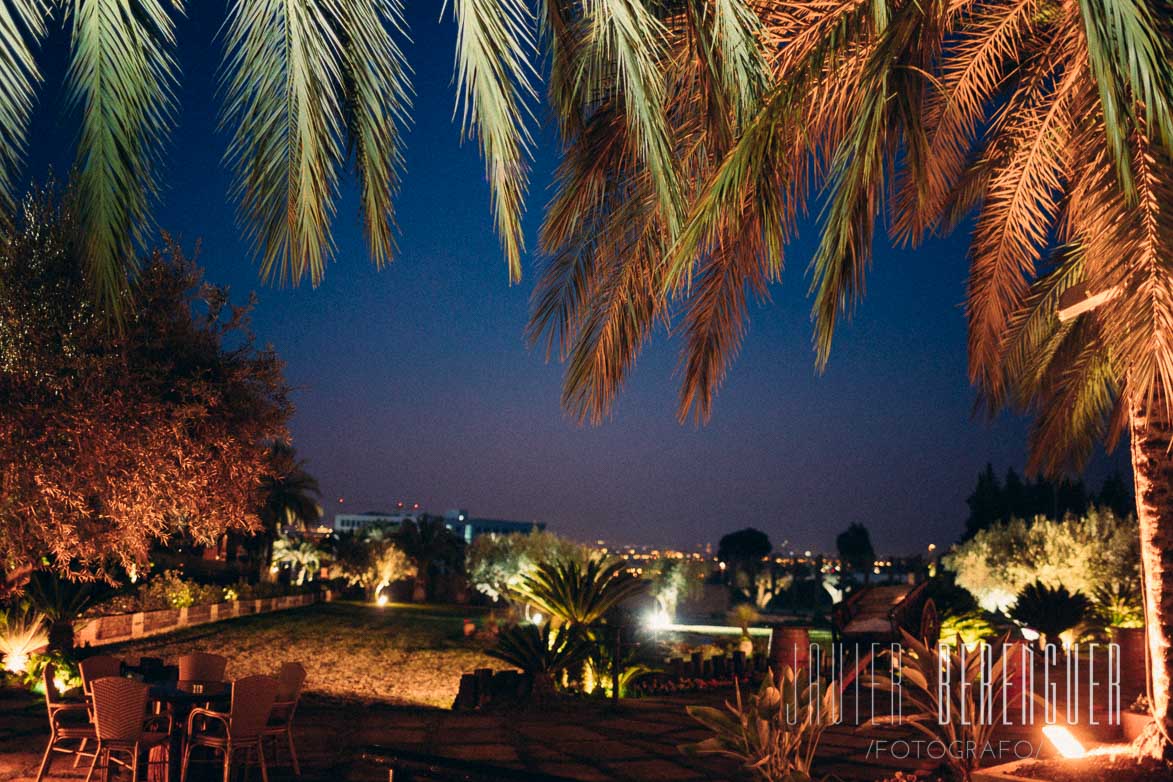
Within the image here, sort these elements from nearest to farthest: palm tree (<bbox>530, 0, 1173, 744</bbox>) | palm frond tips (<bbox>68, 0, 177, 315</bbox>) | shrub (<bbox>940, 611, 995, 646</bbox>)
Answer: palm frond tips (<bbox>68, 0, 177, 315</bbox>) → palm tree (<bbox>530, 0, 1173, 744</bbox>) → shrub (<bbox>940, 611, 995, 646</bbox>)

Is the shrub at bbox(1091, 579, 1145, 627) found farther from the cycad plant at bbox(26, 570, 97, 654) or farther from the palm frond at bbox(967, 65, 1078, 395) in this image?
the cycad plant at bbox(26, 570, 97, 654)

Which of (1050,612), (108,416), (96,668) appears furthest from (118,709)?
(1050,612)

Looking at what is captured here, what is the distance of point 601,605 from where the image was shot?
11102 mm

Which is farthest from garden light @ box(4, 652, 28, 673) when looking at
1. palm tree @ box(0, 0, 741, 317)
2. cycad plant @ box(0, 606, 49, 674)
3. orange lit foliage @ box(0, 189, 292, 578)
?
palm tree @ box(0, 0, 741, 317)

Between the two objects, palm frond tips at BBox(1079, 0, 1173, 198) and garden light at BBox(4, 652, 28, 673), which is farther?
garden light at BBox(4, 652, 28, 673)

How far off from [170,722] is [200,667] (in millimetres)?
1571

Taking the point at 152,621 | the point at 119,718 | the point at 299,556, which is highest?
the point at 119,718

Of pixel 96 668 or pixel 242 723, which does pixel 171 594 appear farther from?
pixel 242 723

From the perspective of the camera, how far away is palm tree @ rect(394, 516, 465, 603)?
38.9m

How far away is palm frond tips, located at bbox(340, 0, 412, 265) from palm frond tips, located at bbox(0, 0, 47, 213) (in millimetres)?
880

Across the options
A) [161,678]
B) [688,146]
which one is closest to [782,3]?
[688,146]

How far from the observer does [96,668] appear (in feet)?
23.4

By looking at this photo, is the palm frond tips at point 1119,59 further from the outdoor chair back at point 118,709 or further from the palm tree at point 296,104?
the outdoor chair back at point 118,709

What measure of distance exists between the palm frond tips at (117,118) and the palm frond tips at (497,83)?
35.8 inches
